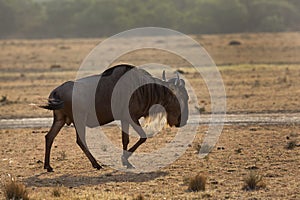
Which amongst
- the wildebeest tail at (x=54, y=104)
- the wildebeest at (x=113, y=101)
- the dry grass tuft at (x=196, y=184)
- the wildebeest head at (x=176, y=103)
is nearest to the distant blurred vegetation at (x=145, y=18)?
the wildebeest head at (x=176, y=103)

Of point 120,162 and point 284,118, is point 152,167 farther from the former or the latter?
point 284,118

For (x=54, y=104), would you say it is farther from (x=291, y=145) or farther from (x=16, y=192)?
(x=291, y=145)

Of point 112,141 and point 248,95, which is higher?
point 248,95

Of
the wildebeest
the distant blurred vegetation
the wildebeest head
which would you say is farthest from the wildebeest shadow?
the distant blurred vegetation

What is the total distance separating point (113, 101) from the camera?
12297mm

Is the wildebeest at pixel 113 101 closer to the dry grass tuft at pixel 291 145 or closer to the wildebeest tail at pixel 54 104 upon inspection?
the wildebeest tail at pixel 54 104

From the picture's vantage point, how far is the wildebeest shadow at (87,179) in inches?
434

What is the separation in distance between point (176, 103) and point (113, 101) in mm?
1157

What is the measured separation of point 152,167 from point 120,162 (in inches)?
29.5

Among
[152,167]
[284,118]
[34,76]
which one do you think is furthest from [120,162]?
[34,76]

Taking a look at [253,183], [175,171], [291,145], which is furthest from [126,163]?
[291,145]

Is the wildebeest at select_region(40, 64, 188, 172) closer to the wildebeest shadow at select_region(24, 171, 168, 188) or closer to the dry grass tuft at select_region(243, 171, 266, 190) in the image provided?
the wildebeest shadow at select_region(24, 171, 168, 188)

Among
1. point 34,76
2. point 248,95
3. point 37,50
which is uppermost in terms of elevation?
point 37,50

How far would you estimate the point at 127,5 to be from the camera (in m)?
113
